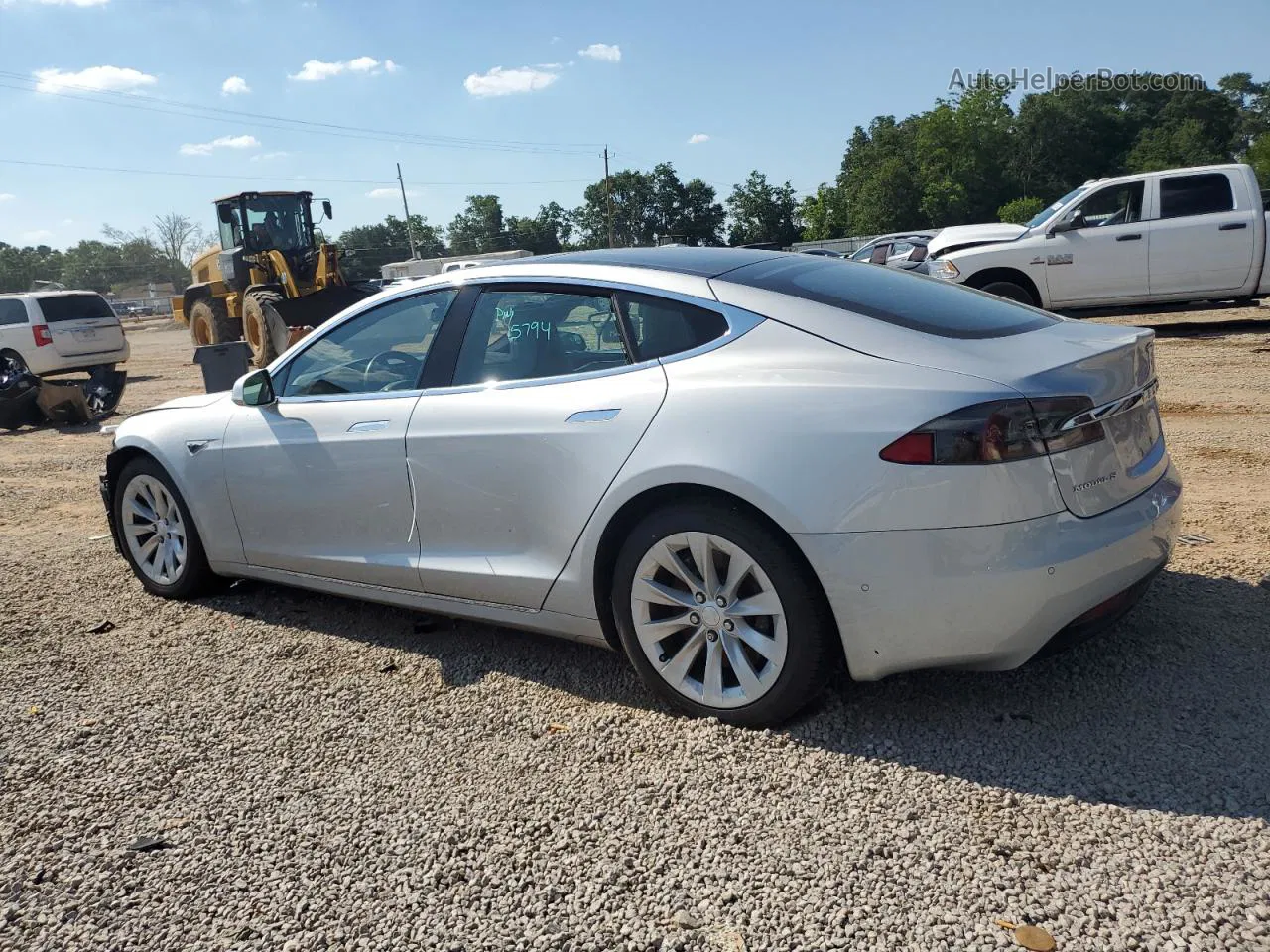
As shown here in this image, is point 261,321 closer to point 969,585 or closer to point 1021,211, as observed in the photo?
point 969,585

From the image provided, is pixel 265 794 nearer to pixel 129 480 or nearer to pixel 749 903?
pixel 749 903

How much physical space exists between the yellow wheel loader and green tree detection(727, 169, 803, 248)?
76164mm

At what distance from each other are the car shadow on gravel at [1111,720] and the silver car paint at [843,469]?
0.33 meters

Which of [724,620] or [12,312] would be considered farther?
[12,312]

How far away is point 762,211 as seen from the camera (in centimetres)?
9488

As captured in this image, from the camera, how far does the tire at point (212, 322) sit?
20516mm

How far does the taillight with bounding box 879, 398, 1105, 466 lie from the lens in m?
2.83

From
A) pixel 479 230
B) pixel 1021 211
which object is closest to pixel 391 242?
pixel 479 230

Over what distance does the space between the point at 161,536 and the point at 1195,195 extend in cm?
1266

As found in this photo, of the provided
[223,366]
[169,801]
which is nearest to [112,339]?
[223,366]

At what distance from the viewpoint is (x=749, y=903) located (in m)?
2.52

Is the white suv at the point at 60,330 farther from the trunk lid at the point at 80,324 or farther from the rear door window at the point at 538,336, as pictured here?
the rear door window at the point at 538,336

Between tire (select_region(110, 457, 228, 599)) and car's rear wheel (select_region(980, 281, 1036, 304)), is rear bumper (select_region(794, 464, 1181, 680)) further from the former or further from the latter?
car's rear wheel (select_region(980, 281, 1036, 304))

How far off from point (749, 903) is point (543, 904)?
20.1 inches
